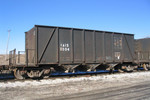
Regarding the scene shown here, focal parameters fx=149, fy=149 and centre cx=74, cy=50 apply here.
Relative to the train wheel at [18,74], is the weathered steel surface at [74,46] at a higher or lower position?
higher

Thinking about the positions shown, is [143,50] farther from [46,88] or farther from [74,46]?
[46,88]

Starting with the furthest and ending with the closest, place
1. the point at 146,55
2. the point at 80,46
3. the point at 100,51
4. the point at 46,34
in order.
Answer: the point at 146,55 → the point at 100,51 → the point at 80,46 → the point at 46,34

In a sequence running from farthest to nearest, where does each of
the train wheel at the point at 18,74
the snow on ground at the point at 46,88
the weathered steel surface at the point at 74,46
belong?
the weathered steel surface at the point at 74,46 → the train wheel at the point at 18,74 → the snow on ground at the point at 46,88

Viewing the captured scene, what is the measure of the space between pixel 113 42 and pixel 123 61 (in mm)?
2242

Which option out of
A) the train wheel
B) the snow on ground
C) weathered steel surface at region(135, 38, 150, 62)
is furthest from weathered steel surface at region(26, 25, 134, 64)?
weathered steel surface at region(135, 38, 150, 62)

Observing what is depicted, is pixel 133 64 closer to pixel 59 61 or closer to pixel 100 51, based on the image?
pixel 100 51

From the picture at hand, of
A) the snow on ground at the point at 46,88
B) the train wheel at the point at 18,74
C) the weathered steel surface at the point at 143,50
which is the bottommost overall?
the snow on ground at the point at 46,88

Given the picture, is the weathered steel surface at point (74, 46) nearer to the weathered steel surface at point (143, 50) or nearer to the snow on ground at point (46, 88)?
the snow on ground at point (46, 88)

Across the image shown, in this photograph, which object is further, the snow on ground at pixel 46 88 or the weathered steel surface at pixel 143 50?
the weathered steel surface at pixel 143 50

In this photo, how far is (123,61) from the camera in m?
15.3

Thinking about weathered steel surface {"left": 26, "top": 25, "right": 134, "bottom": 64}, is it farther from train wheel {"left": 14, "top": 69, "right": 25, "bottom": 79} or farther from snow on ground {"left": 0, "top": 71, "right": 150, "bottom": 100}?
snow on ground {"left": 0, "top": 71, "right": 150, "bottom": 100}

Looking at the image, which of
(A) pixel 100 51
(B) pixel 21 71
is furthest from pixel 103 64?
(B) pixel 21 71

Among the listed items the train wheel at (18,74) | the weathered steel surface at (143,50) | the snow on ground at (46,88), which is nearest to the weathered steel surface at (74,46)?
the train wheel at (18,74)

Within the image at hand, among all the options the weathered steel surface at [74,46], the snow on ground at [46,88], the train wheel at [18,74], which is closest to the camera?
the snow on ground at [46,88]
